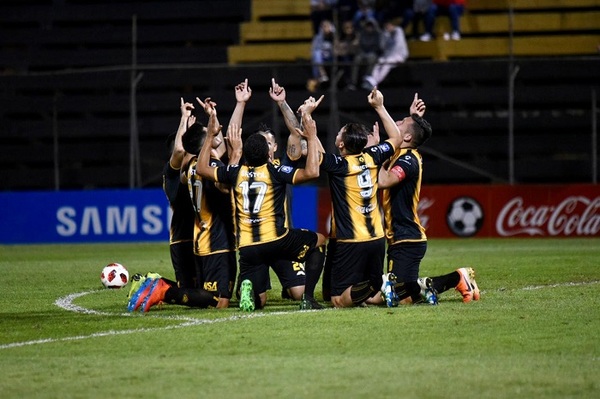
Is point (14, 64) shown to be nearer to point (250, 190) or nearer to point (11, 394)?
point (250, 190)

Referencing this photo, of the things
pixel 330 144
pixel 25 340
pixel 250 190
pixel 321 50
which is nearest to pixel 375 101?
pixel 250 190

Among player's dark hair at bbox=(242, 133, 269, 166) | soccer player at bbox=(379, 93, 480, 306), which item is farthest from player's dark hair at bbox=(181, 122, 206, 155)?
soccer player at bbox=(379, 93, 480, 306)

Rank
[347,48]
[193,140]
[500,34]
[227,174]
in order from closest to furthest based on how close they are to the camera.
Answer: [227,174], [193,140], [347,48], [500,34]

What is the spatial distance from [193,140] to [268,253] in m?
1.57

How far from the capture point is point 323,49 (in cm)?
2583

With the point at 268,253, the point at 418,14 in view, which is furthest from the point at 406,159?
the point at 418,14

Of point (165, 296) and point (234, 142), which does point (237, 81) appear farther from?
point (165, 296)

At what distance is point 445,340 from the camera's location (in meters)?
9.04

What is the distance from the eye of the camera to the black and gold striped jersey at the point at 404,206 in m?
11.7

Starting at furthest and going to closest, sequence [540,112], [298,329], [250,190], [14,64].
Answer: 1. [14,64]
2. [540,112]
3. [250,190]
4. [298,329]

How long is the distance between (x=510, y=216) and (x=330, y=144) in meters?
3.90

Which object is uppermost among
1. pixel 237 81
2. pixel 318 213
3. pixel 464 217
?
pixel 237 81

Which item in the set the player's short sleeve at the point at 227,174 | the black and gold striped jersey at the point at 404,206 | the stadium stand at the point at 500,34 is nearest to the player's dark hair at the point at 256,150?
the player's short sleeve at the point at 227,174

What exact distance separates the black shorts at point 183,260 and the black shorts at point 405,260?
215 cm
